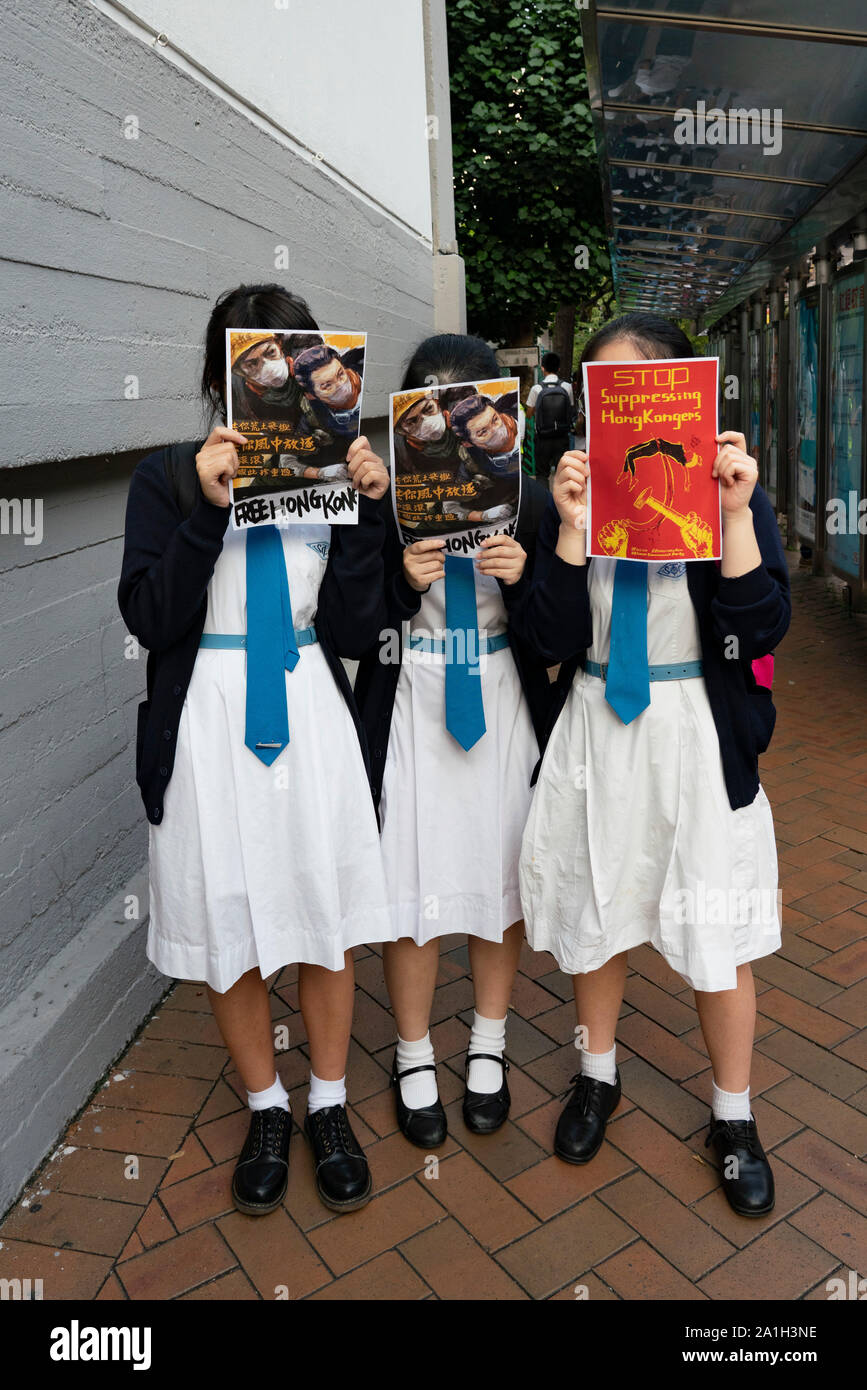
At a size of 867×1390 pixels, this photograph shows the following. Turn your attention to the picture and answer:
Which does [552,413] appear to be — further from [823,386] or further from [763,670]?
[763,670]

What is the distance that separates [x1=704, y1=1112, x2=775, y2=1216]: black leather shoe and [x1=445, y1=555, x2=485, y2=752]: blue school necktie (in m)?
1.09

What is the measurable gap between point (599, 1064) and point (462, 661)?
3.52 feet

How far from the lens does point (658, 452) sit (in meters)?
2.18

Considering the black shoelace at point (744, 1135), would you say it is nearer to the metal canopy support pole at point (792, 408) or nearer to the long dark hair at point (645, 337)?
the long dark hair at point (645, 337)

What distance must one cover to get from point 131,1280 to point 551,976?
1.62 m

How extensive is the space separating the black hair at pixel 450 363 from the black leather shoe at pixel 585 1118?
1702 millimetres

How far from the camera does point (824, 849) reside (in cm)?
439

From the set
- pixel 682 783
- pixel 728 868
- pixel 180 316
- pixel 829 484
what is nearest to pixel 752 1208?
pixel 728 868

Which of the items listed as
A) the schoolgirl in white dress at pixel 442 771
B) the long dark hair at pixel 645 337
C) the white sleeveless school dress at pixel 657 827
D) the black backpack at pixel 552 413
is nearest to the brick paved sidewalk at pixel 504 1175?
the schoolgirl in white dress at pixel 442 771

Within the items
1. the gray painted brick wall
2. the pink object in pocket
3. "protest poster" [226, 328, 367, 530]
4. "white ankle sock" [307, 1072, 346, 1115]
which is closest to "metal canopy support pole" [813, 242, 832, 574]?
the gray painted brick wall

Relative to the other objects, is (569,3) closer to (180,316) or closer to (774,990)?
(180,316)

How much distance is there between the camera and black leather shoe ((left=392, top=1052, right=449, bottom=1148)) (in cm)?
275

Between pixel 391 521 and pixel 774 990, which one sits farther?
pixel 774 990

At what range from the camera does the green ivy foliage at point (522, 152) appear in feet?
39.3
